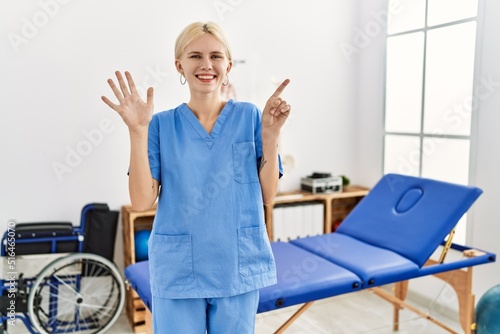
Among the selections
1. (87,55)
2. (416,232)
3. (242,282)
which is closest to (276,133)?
(242,282)

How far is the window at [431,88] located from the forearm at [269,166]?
1997 mm

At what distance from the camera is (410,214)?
8.95ft

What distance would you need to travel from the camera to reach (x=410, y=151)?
11.9ft

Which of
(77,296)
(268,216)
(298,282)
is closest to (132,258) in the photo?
(77,296)

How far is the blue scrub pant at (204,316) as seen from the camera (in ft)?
5.08

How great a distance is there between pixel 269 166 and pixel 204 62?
15.0 inches

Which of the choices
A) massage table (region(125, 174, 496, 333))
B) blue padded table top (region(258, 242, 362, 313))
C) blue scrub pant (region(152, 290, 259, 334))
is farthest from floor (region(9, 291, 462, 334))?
blue scrub pant (region(152, 290, 259, 334))

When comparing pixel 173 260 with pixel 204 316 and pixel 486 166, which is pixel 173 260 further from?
pixel 486 166

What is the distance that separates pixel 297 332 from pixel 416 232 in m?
1.00

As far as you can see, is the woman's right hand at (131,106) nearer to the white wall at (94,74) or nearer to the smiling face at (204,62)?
the smiling face at (204,62)

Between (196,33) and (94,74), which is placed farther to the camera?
(94,74)

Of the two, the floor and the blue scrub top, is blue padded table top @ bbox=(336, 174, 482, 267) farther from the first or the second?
the blue scrub top

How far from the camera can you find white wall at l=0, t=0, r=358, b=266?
3.08 m

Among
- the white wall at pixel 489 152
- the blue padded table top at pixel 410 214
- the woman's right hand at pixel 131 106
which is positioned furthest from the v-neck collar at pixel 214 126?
the white wall at pixel 489 152
